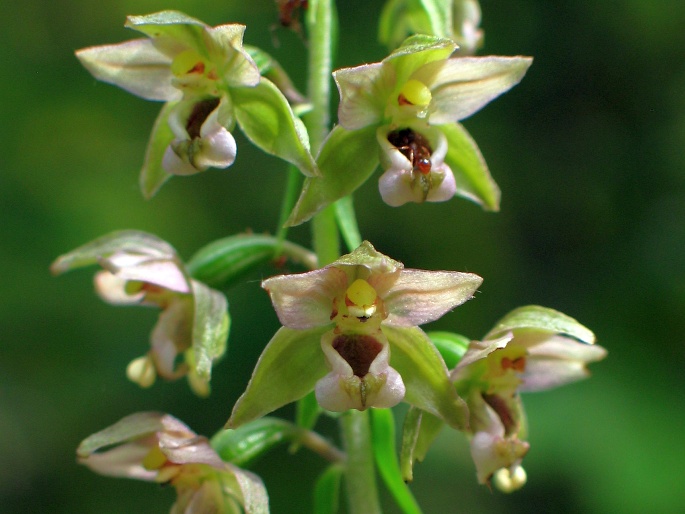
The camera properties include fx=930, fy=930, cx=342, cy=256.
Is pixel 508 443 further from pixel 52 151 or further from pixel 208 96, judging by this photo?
pixel 52 151

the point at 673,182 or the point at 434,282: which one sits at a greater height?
the point at 434,282

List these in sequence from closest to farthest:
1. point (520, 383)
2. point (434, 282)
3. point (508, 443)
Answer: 1. point (434, 282)
2. point (508, 443)
3. point (520, 383)

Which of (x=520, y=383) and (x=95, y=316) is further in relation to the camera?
(x=95, y=316)

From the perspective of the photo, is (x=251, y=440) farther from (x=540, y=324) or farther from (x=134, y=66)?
(x=134, y=66)

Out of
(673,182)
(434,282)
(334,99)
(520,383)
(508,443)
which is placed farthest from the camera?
(673,182)

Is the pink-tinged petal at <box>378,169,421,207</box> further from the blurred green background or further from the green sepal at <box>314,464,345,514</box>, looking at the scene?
the blurred green background

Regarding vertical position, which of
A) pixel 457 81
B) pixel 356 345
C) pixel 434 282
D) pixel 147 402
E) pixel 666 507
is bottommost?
pixel 666 507

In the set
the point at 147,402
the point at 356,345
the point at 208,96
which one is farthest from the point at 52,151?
the point at 356,345

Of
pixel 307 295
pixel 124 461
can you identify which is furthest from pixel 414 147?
pixel 124 461
